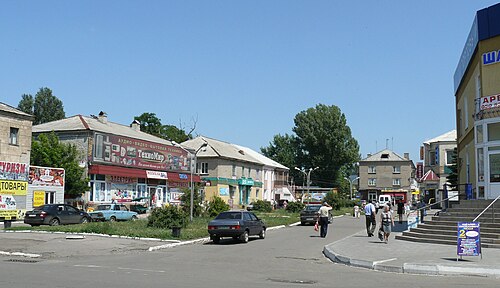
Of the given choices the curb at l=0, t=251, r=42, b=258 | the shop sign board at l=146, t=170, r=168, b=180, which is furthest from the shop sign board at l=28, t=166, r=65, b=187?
the curb at l=0, t=251, r=42, b=258

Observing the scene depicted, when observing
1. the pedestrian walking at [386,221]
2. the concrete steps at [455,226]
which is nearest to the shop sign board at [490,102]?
the concrete steps at [455,226]

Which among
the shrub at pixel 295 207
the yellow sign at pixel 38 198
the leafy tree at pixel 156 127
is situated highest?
the leafy tree at pixel 156 127

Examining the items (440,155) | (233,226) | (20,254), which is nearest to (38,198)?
(233,226)

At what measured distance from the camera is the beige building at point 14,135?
3944 centimetres

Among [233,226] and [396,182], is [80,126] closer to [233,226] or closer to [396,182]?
[233,226]

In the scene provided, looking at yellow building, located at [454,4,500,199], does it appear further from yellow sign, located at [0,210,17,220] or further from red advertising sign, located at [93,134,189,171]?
red advertising sign, located at [93,134,189,171]

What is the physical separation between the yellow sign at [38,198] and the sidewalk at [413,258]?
2570cm

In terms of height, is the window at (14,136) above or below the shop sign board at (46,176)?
above

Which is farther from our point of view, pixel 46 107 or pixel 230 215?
pixel 46 107

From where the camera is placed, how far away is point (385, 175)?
103 metres

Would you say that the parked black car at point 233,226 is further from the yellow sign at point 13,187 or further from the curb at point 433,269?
the yellow sign at point 13,187

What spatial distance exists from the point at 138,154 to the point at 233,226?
3076 centimetres

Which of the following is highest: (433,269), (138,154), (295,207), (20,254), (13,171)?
(138,154)

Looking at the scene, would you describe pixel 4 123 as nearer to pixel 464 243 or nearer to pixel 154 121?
pixel 464 243
